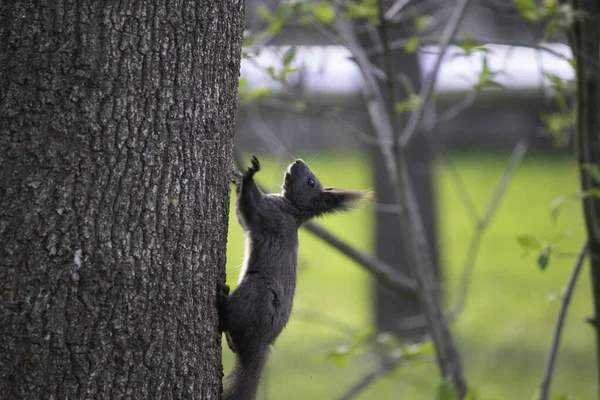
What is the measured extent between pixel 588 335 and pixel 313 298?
9.61ft

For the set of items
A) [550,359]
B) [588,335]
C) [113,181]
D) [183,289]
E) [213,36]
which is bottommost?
[588,335]

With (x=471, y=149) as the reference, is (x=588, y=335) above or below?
below

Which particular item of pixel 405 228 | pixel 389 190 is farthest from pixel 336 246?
pixel 389 190

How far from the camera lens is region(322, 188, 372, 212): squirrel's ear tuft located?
3.50 metres

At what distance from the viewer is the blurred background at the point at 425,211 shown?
3.86m

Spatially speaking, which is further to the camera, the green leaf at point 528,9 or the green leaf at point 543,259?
the green leaf at point 528,9

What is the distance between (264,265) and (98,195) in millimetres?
1107

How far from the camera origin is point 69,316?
1949 millimetres

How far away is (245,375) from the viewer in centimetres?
274

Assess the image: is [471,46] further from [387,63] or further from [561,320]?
[561,320]

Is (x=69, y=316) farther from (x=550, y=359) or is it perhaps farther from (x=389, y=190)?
(x=389, y=190)

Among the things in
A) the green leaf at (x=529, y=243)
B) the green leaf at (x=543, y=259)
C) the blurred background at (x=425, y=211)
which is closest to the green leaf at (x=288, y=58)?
the blurred background at (x=425, y=211)

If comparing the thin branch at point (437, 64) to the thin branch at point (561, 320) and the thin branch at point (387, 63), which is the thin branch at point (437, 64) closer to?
the thin branch at point (387, 63)

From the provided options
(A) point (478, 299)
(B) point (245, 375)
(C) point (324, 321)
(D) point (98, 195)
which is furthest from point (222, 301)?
(A) point (478, 299)
